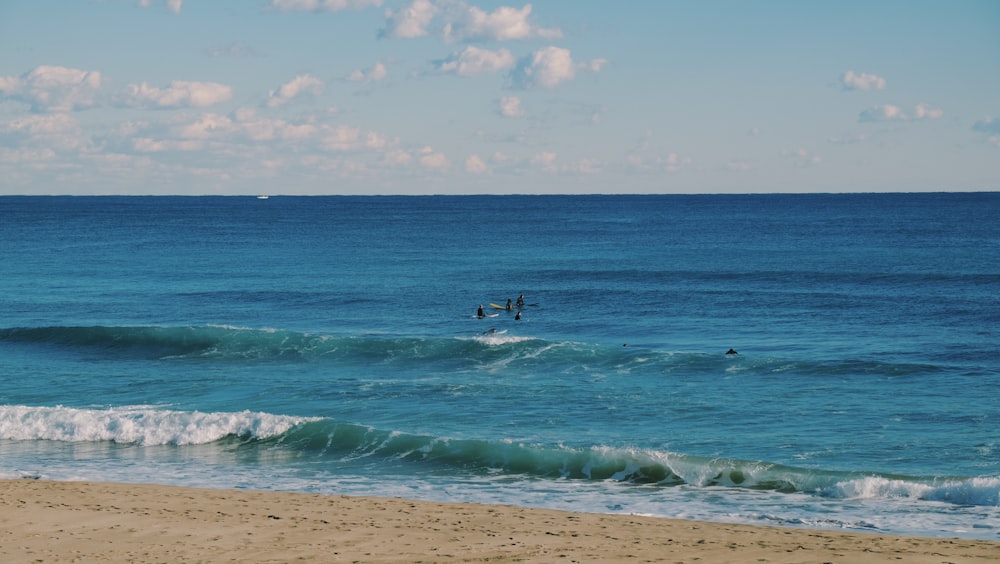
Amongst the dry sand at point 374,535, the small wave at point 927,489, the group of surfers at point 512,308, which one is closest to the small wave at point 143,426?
the dry sand at point 374,535

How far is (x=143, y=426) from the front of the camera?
96.2ft

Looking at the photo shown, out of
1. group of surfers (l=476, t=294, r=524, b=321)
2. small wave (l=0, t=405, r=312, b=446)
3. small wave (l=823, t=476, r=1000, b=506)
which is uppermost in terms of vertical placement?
group of surfers (l=476, t=294, r=524, b=321)

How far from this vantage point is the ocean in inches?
950

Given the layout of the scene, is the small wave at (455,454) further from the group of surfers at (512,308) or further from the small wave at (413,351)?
the group of surfers at (512,308)

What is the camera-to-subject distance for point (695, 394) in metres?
33.1

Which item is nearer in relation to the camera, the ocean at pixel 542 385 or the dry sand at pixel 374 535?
the dry sand at pixel 374 535

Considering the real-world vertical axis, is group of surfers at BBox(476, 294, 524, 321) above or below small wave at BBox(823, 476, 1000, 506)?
above

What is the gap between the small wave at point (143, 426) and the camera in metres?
29.0

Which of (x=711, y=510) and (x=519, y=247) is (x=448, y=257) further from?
(x=711, y=510)

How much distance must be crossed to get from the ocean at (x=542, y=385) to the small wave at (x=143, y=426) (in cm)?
7

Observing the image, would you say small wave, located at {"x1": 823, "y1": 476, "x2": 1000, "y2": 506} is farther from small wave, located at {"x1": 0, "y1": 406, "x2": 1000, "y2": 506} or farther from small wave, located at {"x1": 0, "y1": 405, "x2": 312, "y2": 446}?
small wave, located at {"x1": 0, "y1": 405, "x2": 312, "y2": 446}

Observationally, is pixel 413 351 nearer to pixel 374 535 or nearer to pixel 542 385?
pixel 542 385

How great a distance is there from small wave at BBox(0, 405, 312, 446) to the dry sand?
23.1 feet

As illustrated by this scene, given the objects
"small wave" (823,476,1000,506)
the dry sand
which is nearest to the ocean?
"small wave" (823,476,1000,506)
